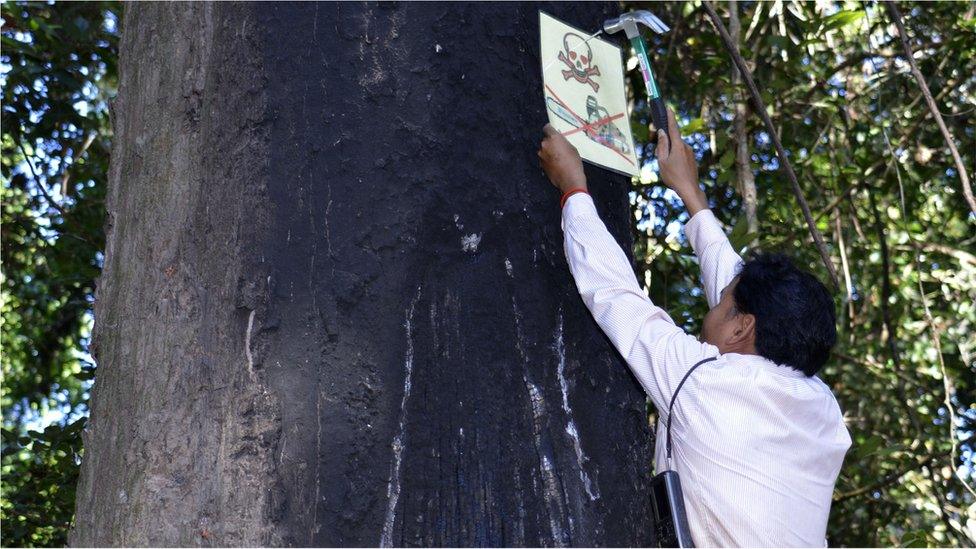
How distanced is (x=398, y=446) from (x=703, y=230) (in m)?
1.16

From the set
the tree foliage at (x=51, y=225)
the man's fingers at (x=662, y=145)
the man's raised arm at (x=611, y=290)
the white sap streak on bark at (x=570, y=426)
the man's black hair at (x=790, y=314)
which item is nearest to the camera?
the white sap streak on bark at (x=570, y=426)

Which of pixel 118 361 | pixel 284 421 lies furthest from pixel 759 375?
pixel 118 361

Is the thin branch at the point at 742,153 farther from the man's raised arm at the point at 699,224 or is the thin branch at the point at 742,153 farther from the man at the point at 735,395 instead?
the man at the point at 735,395

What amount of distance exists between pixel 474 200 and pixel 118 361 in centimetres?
54

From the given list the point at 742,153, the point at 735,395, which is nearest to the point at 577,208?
the point at 735,395

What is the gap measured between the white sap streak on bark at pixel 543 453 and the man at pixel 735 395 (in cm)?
20

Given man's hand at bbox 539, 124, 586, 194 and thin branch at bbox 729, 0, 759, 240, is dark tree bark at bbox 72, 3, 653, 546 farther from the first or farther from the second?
thin branch at bbox 729, 0, 759, 240

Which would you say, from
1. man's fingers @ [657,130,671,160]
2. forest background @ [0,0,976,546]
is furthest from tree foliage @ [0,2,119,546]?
man's fingers @ [657,130,671,160]

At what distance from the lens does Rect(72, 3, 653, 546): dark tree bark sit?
1.30 m

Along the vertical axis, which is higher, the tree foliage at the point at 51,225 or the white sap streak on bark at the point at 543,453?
the tree foliage at the point at 51,225

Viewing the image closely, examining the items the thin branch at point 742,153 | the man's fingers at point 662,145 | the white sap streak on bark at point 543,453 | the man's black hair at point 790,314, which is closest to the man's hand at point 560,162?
the white sap streak on bark at point 543,453

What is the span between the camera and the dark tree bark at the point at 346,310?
4.27 feet

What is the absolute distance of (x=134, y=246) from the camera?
1.52 meters

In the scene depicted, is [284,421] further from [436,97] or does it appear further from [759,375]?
[759,375]
